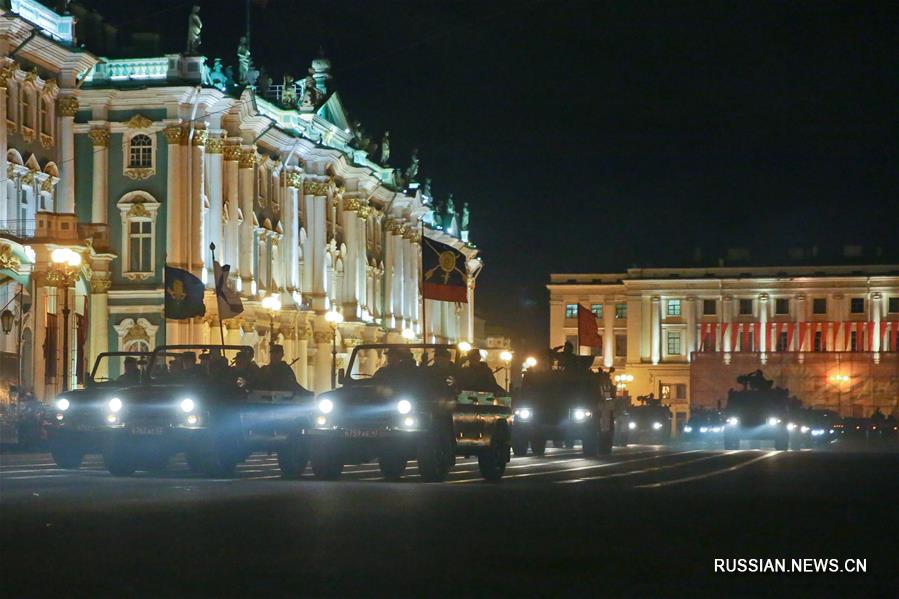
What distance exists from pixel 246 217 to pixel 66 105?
1331 centimetres

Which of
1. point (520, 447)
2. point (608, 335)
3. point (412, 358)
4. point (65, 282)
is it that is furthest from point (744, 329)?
point (412, 358)

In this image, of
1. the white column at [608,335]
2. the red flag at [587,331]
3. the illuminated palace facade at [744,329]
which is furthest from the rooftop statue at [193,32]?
the white column at [608,335]

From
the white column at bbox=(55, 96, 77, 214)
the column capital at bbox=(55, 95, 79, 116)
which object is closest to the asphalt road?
the white column at bbox=(55, 96, 77, 214)

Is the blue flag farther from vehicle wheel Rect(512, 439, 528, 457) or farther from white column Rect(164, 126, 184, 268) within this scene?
vehicle wheel Rect(512, 439, 528, 457)

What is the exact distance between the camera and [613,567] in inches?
Answer: 560

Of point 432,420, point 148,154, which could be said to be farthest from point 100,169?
point 432,420

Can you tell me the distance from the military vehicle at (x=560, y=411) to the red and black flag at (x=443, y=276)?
39.3 ft

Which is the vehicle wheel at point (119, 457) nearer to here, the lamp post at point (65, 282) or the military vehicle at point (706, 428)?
the lamp post at point (65, 282)

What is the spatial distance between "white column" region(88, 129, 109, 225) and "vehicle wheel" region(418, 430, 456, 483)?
134 feet

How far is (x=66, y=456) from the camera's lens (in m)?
30.8

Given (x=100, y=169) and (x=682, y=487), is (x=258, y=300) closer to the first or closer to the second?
(x=100, y=169)

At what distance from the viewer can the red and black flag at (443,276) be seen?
62594mm

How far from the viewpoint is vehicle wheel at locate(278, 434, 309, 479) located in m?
30.1

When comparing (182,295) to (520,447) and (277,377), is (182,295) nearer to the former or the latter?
(520,447)
